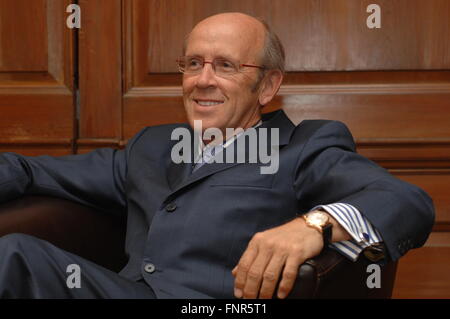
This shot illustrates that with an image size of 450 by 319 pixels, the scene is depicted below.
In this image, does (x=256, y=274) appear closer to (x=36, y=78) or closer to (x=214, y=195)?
(x=214, y=195)

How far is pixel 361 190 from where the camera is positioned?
1.35 meters

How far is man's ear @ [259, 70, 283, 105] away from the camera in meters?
1.80

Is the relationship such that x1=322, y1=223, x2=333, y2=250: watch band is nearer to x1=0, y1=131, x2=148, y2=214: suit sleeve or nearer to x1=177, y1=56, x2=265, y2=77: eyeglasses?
x1=177, y1=56, x2=265, y2=77: eyeglasses

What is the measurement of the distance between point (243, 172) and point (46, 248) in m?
0.56

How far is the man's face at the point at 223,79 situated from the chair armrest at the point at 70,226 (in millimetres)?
428

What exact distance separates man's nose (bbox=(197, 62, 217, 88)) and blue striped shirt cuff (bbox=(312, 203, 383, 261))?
0.62 m

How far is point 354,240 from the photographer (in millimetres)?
1184

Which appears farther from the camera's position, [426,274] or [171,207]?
[426,274]

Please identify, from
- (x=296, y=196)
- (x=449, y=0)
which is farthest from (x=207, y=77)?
(x=449, y=0)

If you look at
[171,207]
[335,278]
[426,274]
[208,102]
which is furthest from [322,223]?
[426,274]

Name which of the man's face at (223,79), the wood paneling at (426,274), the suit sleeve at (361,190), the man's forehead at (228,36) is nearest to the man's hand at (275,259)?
the suit sleeve at (361,190)

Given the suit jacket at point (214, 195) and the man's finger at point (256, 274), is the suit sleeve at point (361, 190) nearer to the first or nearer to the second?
the suit jacket at point (214, 195)

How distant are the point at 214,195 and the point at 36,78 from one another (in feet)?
3.79
